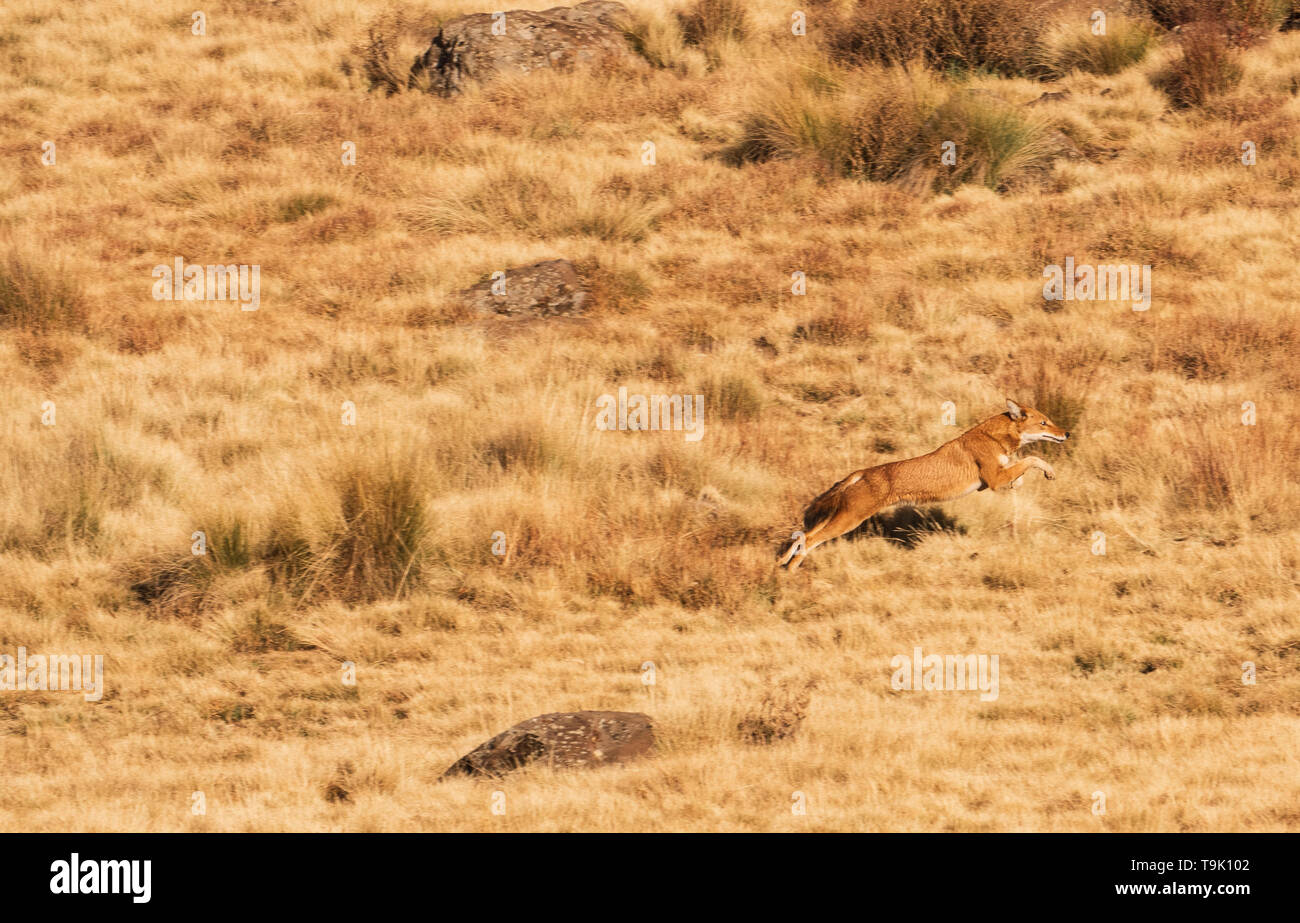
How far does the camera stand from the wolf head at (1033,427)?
8.58 m

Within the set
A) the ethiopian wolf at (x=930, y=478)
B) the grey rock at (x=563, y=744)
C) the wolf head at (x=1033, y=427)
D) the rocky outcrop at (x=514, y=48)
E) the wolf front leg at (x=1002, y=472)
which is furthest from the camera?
the rocky outcrop at (x=514, y=48)

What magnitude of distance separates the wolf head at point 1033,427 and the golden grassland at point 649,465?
37 centimetres

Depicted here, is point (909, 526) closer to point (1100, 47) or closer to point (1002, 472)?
point (1002, 472)

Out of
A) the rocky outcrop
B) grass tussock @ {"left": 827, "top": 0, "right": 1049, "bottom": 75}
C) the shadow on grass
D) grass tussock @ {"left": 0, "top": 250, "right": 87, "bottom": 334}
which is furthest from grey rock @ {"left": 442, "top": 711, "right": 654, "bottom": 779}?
the rocky outcrop

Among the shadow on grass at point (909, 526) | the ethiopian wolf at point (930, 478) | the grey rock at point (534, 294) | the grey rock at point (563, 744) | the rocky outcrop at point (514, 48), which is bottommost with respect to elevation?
the grey rock at point (563, 744)

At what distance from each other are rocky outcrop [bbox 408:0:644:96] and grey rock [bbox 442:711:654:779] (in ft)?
40.5

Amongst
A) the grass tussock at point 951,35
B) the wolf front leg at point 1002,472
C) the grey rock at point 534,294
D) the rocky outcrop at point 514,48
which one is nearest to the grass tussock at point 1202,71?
the grass tussock at point 951,35

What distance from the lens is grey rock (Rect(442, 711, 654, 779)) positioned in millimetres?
6055

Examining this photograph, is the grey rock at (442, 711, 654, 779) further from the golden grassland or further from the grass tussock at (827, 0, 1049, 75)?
the grass tussock at (827, 0, 1049, 75)

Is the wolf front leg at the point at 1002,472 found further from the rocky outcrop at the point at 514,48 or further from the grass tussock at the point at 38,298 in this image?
the rocky outcrop at the point at 514,48

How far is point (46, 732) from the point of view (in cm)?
677

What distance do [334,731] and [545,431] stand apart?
9.70 feet

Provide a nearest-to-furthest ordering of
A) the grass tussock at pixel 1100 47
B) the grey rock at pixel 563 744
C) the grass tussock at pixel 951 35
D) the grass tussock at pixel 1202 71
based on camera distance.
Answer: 1. the grey rock at pixel 563 744
2. the grass tussock at pixel 1202 71
3. the grass tussock at pixel 1100 47
4. the grass tussock at pixel 951 35

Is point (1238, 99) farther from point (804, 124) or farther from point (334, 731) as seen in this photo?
point (334, 731)
